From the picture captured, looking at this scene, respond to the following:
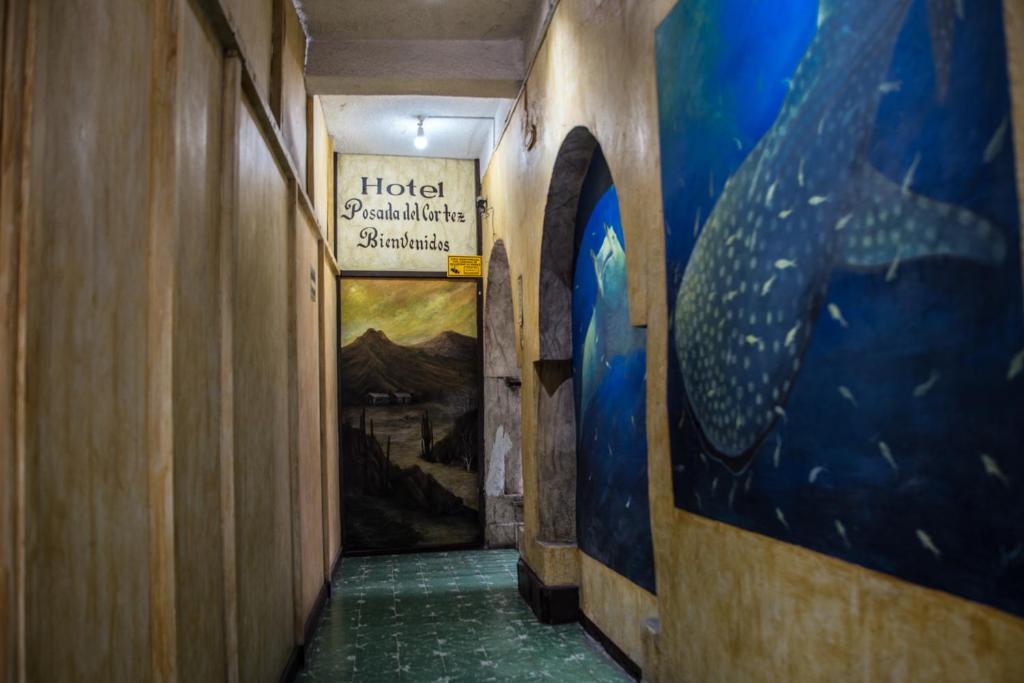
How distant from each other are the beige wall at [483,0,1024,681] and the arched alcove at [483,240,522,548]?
2723 mm

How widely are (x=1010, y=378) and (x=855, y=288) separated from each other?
17.8 inches

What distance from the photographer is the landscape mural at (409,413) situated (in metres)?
8.13


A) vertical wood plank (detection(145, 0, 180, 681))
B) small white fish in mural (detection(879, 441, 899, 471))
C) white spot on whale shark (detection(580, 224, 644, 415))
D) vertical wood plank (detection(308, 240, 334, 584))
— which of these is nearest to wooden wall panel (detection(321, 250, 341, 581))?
vertical wood plank (detection(308, 240, 334, 584))

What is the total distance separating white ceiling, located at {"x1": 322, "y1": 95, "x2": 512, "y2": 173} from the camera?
7.17 meters

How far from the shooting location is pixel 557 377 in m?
5.38

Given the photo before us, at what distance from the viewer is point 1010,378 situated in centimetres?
138

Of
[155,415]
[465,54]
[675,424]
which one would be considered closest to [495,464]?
[465,54]

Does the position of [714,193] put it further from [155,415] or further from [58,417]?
[58,417]

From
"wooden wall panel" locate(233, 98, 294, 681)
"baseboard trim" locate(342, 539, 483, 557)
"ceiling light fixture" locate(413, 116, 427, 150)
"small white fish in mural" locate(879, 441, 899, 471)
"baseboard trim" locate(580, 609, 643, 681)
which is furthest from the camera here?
"baseboard trim" locate(342, 539, 483, 557)

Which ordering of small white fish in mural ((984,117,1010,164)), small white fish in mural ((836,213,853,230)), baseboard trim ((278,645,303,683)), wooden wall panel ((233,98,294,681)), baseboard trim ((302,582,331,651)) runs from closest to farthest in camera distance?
small white fish in mural ((984,117,1010,164)) → small white fish in mural ((836,213,853,230)) → wooden wall panel ((233,98,294,681)) → baseboard trim ((278,645,303,683)) → baseboard trim ((302,582,331,651))

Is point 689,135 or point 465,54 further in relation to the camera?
point 465,54

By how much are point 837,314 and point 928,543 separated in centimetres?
55

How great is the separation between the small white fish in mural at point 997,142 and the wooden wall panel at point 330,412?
5383 millimetres

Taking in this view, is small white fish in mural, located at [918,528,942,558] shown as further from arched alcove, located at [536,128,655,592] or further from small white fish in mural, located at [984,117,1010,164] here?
arched alcove, located at [536,128,655,592]
